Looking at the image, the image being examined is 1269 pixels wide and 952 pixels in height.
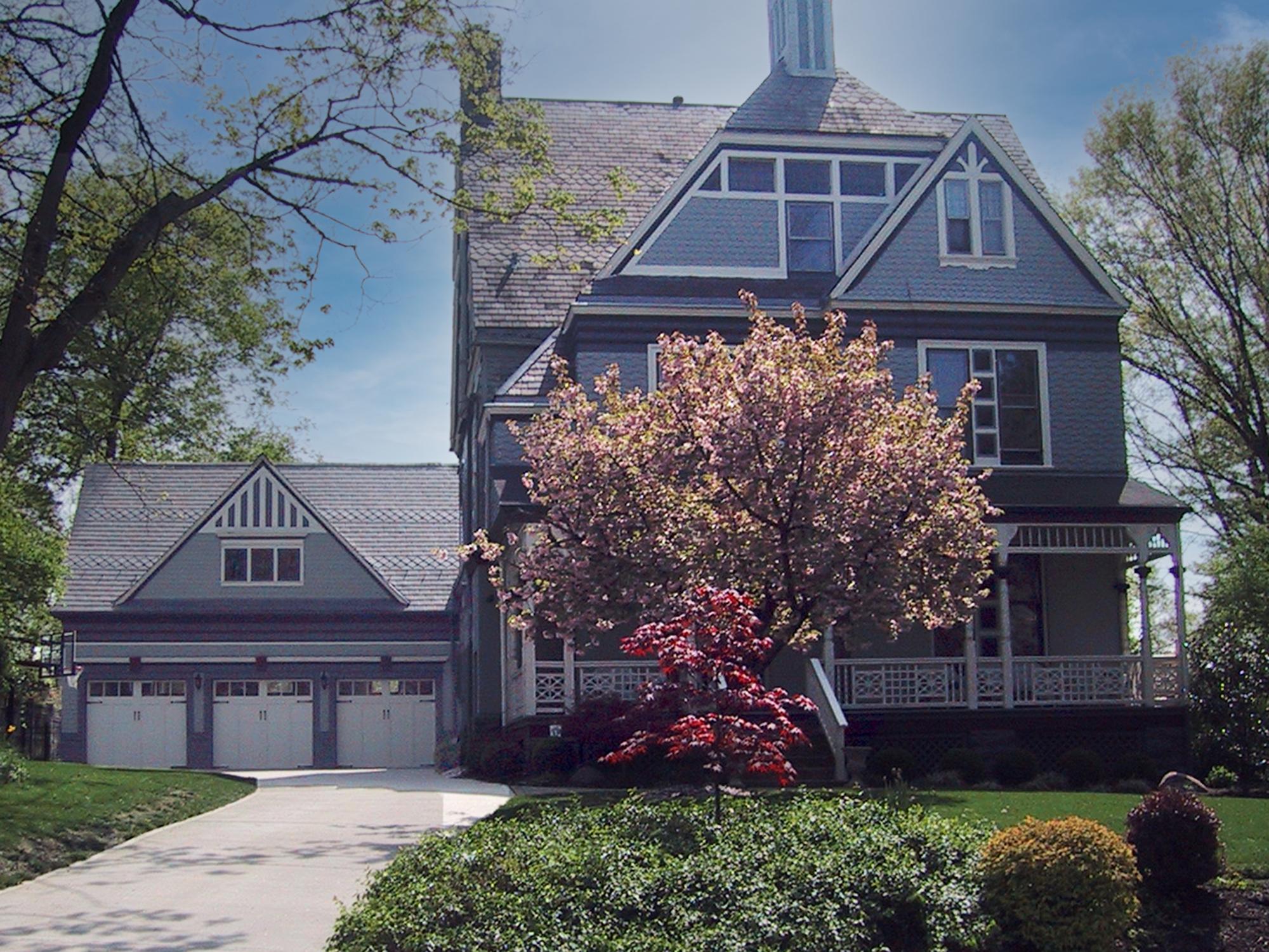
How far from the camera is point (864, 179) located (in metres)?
26.5

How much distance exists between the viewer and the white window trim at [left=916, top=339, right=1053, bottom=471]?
25.2m

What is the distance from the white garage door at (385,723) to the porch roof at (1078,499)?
1622cm

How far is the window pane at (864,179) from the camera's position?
26.4 meters

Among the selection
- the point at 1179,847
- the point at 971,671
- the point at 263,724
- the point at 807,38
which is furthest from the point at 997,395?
the point at 263,724

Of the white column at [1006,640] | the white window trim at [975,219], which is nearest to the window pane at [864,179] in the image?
the white window trim at [975,219]

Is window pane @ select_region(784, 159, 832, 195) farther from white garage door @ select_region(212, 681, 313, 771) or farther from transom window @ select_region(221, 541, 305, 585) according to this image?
white garage door @ select_region(212, 681, 313, 771)

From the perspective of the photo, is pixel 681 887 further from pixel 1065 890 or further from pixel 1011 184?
pixel 1011 184

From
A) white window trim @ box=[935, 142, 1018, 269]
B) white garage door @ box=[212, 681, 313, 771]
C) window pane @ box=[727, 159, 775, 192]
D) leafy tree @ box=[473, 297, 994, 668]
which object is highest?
window pane @ box=[727, 159, 775, 192]

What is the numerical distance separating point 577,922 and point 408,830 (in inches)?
308

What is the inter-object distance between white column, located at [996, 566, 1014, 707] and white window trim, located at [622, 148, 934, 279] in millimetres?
6116

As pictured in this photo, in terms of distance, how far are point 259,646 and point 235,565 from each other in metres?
2.19

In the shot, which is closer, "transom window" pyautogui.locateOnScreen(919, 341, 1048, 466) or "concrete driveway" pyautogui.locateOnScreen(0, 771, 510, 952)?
"concrete driveway" pyautogui.locateOnScreen(0, 771, 510, 952)

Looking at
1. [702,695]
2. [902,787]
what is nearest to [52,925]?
[702,695]

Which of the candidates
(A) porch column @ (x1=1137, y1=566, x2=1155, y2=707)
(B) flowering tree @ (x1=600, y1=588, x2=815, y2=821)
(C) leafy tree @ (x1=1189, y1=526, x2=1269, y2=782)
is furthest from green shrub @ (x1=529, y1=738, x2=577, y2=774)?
(B) flowering tree @ (x1=600, y1=588, x2=815, y2=821)
